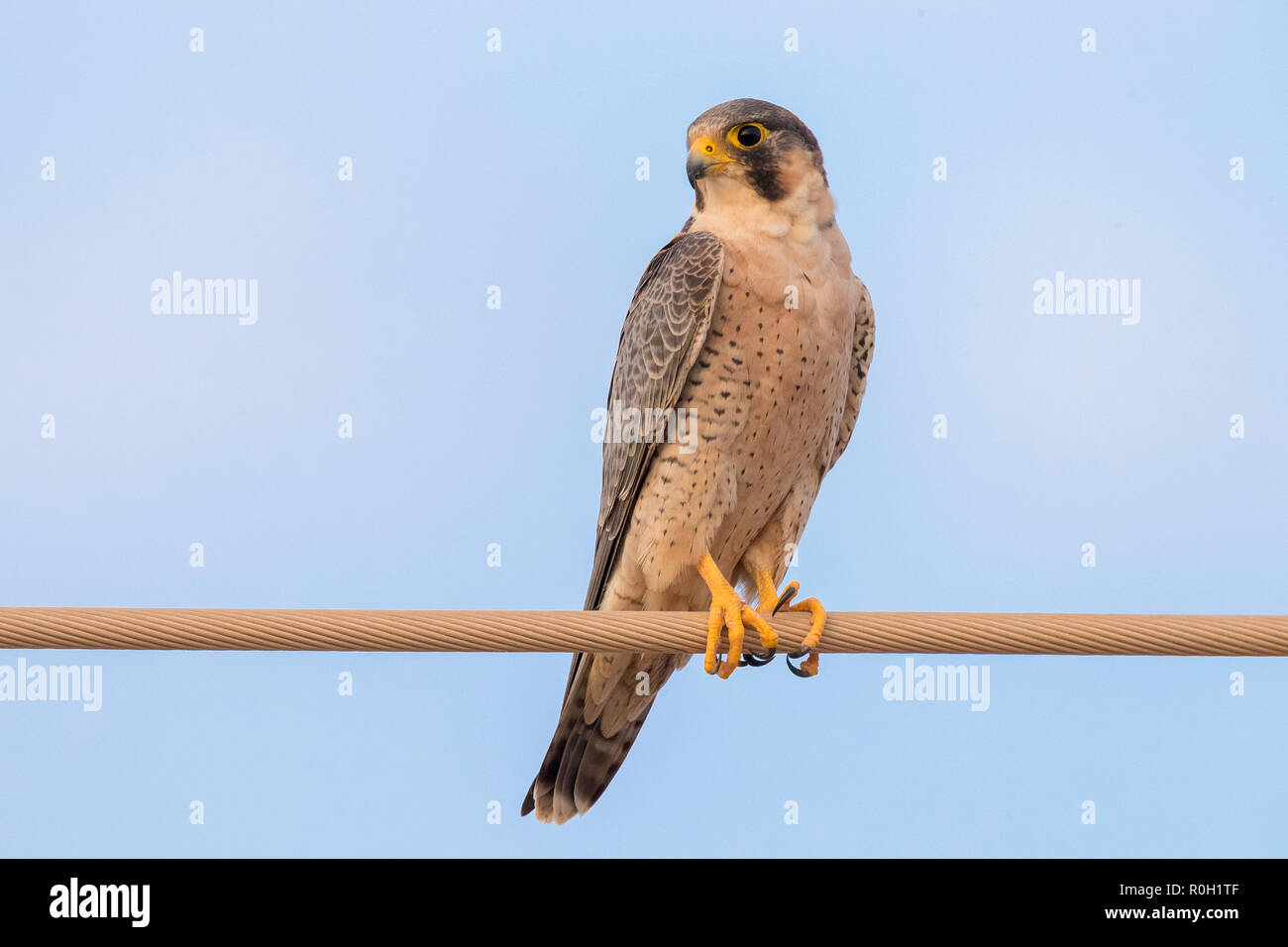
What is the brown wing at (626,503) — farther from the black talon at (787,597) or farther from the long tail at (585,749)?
the black talon at (787,597)

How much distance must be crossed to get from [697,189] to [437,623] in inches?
102

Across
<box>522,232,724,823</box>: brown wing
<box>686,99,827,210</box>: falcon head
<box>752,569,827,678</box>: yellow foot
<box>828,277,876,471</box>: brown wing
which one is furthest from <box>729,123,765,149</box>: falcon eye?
<box>752,569,827,678</box>: yellow foot

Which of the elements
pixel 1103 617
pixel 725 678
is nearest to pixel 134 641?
pixel 725 678

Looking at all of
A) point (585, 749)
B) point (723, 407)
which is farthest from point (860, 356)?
point (585, 749)

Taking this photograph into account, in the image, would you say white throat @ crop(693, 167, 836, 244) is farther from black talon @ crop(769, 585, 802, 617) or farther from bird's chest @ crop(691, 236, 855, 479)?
black talon @ crop(769, 585, 802, 617)

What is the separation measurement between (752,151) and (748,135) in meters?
0.08

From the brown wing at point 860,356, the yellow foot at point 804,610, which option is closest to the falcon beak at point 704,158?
the brown wing at point 860,356

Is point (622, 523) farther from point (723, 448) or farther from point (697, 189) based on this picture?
point (697, 189)

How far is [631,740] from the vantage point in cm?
532

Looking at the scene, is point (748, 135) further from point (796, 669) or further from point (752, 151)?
point (796, 669)

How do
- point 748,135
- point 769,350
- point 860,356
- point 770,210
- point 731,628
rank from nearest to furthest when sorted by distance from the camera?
point 731,628 → point 769,350 → point 770,210 → point 748,135 → point 860,356

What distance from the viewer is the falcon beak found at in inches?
196

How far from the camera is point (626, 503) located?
16.3 feet

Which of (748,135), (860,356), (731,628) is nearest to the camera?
(731,628)
